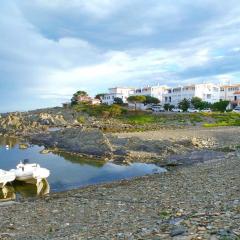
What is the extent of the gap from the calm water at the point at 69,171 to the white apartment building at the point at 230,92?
11572 cm

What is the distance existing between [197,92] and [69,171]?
12965 centimetres

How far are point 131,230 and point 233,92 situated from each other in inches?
6212

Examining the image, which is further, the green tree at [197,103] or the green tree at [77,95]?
the green tree at [77,95]

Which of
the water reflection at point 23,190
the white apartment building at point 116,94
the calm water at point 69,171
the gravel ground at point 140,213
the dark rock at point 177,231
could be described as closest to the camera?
the dark rock at point 177,231

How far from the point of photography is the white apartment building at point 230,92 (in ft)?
514

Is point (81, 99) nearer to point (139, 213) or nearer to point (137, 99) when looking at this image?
point (137, 99)

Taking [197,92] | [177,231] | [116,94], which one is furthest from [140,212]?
[116,94]

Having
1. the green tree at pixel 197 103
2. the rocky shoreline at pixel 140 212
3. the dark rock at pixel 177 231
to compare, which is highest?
the green tree at pixel 197 103

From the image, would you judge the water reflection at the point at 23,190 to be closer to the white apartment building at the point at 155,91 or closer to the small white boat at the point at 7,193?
the small white boat at the point at 7,193

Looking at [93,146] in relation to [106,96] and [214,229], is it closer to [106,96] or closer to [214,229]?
[214,229]

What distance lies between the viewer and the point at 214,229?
1071 cm

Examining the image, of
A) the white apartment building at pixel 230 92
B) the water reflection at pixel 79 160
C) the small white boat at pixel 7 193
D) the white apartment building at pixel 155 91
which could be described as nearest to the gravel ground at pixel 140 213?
the small white boat at pixel 7 193

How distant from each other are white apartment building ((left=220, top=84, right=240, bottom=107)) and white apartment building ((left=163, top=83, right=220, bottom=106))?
2.05 m

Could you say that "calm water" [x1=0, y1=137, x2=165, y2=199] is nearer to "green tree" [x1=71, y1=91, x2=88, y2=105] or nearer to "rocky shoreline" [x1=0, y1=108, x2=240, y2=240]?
"rocky shoreline" [x1=0, y1=108, x2=240, y2=240]
